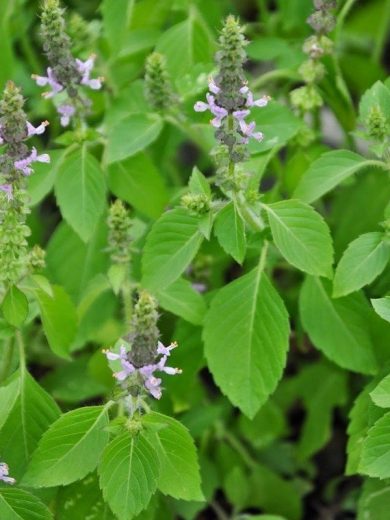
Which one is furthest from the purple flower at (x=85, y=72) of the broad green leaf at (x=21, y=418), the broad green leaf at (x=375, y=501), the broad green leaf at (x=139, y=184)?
the broad green leaf at (x=375, y=501)

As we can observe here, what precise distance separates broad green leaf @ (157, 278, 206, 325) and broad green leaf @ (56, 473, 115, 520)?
49cm

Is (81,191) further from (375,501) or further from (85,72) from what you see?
(375,501)

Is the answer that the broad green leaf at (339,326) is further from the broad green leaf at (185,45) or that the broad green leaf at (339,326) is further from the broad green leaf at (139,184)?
the broad green leaf at (185,45)

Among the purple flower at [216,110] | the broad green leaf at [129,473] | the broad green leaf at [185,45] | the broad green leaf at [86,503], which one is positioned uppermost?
the broad green leaf at [185,45]

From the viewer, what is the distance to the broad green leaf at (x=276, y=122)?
104 inches

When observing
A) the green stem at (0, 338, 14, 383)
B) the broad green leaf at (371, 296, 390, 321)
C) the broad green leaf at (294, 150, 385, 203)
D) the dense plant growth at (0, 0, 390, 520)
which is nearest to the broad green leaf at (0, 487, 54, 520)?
the dense plant growth at (0, 0, 390, 520)

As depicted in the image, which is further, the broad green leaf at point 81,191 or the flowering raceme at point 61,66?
the broad green leaf at point 81,191

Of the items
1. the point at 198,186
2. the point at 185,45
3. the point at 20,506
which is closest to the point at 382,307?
the point at 198,186

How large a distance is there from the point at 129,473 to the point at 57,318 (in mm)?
549

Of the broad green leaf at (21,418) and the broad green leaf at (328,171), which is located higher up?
the broad green leaf at (328,171)

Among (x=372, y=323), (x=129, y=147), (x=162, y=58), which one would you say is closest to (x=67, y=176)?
(x=129, y=147)

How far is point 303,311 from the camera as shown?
102 inches

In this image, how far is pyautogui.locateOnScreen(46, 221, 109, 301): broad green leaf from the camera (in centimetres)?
291

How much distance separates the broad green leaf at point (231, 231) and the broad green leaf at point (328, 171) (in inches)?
12.5
